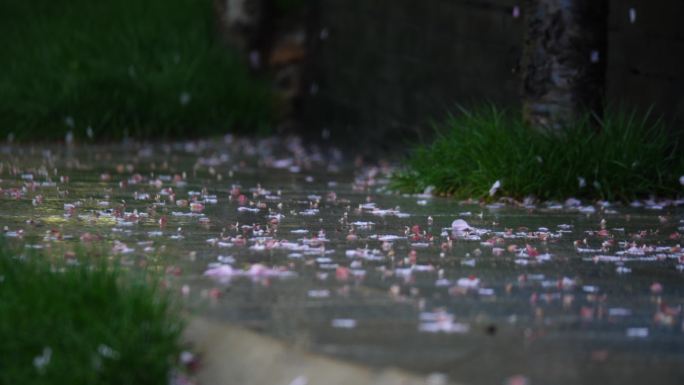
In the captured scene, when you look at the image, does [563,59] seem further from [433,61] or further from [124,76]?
[124,76]

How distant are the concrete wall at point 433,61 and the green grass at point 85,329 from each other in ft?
13.4

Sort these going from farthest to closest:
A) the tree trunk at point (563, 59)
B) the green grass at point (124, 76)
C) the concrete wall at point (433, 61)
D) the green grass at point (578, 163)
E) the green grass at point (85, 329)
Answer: the green grass at point (124, 76)
the concrete wall at point (433, 61)
the tree trunk at point (563, 59)
the green grass at point (578, 163)
the green grass at point (85, 329)

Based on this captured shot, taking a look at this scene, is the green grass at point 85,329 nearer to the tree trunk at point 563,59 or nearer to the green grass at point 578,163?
the green grass at point 578,163

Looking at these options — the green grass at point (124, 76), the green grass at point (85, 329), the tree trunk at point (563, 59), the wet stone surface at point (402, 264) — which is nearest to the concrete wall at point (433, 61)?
the tree trunk at point (563, 59)

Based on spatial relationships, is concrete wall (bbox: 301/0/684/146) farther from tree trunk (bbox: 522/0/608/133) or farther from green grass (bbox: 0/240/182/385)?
green grass (bbox: 0/240/182/385)

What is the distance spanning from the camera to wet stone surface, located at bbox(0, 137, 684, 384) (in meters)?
3.10

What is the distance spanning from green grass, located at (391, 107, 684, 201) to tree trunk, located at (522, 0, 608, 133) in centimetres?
12

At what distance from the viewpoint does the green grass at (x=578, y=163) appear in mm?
6289

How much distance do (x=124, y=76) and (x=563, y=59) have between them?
485 centimetres

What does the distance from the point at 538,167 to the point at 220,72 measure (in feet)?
17.6

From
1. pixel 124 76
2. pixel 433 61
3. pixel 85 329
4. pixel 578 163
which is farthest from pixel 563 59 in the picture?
pixel 124 76

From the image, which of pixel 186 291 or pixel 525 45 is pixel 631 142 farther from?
pixel 186 291

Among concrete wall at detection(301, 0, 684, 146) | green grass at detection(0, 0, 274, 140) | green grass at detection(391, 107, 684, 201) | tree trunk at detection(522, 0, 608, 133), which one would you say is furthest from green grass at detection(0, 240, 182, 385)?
green grass at detection(0, 0, 274, 140)

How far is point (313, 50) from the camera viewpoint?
11.5 meters
